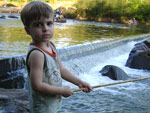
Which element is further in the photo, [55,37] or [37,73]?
[55,37]

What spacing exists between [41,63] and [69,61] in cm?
633

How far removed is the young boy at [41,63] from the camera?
5.16 feet

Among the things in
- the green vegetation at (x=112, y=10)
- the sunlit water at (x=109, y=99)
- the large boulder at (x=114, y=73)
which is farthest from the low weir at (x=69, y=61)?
the green vegetation at (x=112, y=10)

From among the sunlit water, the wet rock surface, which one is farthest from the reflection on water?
the wet rock surface

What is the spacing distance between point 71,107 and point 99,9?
1958 inches

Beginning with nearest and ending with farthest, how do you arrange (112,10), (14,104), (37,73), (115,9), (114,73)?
(37,73) → (14,104) → (114,73) → (112,10) → (115,9)

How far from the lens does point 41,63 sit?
1574 millimetres

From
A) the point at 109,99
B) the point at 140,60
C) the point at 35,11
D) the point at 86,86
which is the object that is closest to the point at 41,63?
the point at 35,11

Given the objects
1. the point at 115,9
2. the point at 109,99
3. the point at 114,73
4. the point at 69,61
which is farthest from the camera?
the point at 115,9

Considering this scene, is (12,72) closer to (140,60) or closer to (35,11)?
(35,11)

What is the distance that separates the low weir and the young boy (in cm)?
397

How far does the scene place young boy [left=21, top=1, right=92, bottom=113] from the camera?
5.16 feet

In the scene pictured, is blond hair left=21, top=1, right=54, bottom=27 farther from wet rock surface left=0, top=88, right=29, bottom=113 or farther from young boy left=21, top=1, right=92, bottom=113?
wet rock surface left=0, top=88, right=29, bottom=113

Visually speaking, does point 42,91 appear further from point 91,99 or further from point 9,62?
point 9,62
